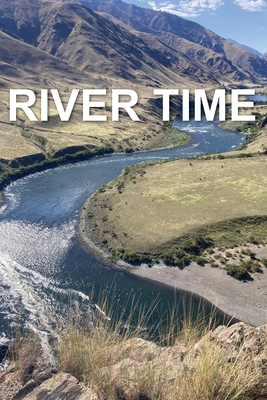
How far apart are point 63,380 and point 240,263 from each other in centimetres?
4114

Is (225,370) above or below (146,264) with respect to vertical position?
above

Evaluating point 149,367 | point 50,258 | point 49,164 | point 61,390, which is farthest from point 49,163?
point 149,367

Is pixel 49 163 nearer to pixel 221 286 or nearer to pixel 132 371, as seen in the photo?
pixel 221 286

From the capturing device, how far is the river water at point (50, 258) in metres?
41.8

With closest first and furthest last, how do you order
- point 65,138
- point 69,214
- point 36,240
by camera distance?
point 36,240, point 69,214, point 65,138

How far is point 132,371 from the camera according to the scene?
9.98 meters

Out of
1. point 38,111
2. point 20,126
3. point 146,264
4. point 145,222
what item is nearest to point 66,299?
point 146,264

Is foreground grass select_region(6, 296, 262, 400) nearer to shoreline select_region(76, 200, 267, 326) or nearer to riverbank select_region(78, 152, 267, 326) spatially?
shoreline select_region(76, 200, 267, 326)

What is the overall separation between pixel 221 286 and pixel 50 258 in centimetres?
2539

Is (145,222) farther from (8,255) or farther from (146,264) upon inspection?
(8,255)

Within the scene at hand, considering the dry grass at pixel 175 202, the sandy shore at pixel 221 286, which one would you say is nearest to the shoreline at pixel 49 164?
the dry grass at pixel 175 202

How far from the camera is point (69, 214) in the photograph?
68188 millimetres

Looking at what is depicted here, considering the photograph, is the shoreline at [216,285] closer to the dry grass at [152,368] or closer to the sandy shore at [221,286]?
the sandy shore at [221,286]

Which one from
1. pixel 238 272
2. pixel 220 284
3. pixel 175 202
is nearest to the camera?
pixel 220 284
